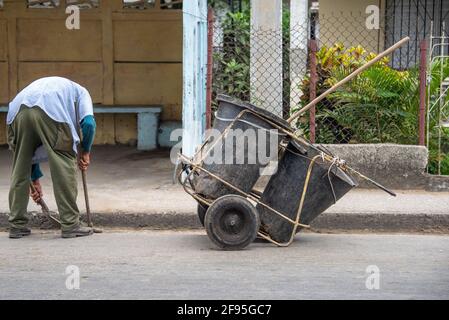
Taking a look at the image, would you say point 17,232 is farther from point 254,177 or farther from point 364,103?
point 364,103

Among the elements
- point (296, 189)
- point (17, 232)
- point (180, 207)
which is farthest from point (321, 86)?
point (17, 232)

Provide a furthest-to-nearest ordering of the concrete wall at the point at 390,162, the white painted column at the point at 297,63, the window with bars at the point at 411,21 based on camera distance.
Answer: the window with bars at the point at 411,21
the white painted column at the point at 297,63
the concrete wall at the point at 390,162

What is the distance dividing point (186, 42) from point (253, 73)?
0.87m

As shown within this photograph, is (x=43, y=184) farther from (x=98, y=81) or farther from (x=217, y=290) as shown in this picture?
(x=217, y=290)

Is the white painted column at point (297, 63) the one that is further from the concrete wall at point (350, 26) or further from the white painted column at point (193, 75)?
the concrete wall at point (350, 26)

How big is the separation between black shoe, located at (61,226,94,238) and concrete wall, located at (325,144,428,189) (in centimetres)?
296

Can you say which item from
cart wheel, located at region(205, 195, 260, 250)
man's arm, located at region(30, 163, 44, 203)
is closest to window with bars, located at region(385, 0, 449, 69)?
cart wheel, located at region(205, 195, 260, 250)

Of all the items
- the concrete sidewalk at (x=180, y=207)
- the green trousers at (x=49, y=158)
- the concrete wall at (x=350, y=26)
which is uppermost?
the concrete wall at (x=350, y=26)

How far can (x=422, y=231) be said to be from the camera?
8.60 meters

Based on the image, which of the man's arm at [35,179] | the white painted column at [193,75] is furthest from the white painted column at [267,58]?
the man's arm at [35,179]

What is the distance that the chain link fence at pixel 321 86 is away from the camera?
989 cm

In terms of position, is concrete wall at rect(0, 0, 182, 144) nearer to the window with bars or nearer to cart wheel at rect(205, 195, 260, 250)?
the window with bars

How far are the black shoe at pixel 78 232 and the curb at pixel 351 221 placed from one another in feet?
1.85
